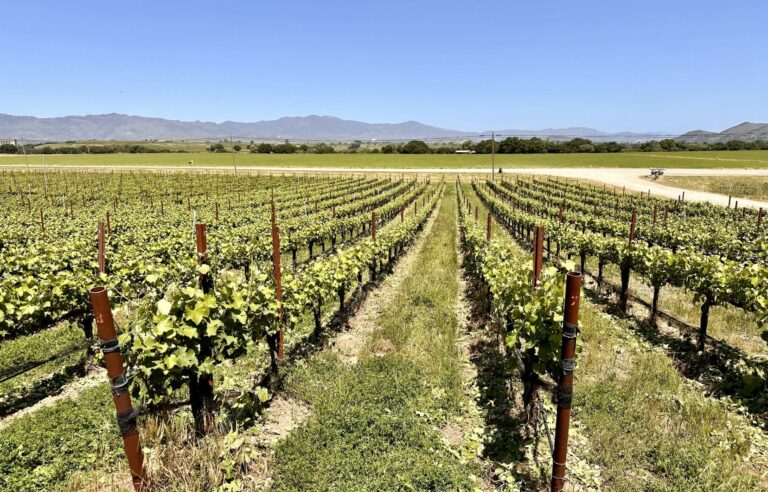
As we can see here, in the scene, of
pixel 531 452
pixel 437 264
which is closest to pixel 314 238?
pixel 437 264

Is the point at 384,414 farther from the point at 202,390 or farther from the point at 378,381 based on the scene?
the point at 202,390

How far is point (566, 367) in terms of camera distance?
3.78 meters

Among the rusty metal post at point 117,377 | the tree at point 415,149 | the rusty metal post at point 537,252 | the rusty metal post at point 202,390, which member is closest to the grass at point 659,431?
the rusty metal post at point 537,252

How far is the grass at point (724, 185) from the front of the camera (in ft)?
137

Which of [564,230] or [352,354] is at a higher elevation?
[564,230]

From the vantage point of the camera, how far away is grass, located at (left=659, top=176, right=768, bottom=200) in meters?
41.9

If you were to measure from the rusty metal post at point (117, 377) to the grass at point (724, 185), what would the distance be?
4948cm

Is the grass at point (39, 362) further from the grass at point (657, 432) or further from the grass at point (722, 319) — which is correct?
the grass at point (722, 319)

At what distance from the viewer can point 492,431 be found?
5.64m

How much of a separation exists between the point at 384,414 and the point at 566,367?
290 cm

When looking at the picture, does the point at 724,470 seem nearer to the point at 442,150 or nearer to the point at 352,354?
the point at 352,354

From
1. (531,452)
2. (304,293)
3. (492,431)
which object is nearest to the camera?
(531,452)

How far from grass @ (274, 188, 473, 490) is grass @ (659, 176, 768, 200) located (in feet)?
146

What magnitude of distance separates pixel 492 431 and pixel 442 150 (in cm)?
12534
